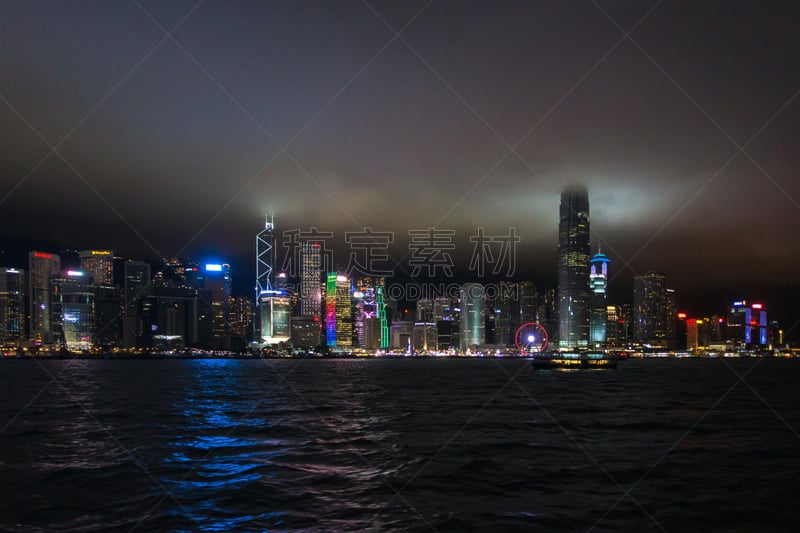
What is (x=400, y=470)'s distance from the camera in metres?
23.2

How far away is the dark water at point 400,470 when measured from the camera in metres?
17.1

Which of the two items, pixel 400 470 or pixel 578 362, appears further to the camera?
pixel 578 362

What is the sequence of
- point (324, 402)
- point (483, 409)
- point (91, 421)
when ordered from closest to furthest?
point (91, 421)
point (483, 409)
point (324, 402)

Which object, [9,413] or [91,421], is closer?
[91,421]

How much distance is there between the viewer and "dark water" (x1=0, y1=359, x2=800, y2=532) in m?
17.1

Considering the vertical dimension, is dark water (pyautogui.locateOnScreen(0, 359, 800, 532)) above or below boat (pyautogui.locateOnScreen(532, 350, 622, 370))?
above

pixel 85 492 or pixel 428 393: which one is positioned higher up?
pixel 85 492

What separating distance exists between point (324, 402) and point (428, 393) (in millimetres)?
13683

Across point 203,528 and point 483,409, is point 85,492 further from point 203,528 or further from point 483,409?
point 483,409

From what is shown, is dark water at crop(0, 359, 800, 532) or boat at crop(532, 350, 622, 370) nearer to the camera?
dark water at crop(0, 359, 800, 532)

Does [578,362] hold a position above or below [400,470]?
below

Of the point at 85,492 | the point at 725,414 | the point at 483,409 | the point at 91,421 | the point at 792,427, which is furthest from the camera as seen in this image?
the point at 483,409

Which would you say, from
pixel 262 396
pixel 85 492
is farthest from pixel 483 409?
pixel 85 492

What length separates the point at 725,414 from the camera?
42312mm
